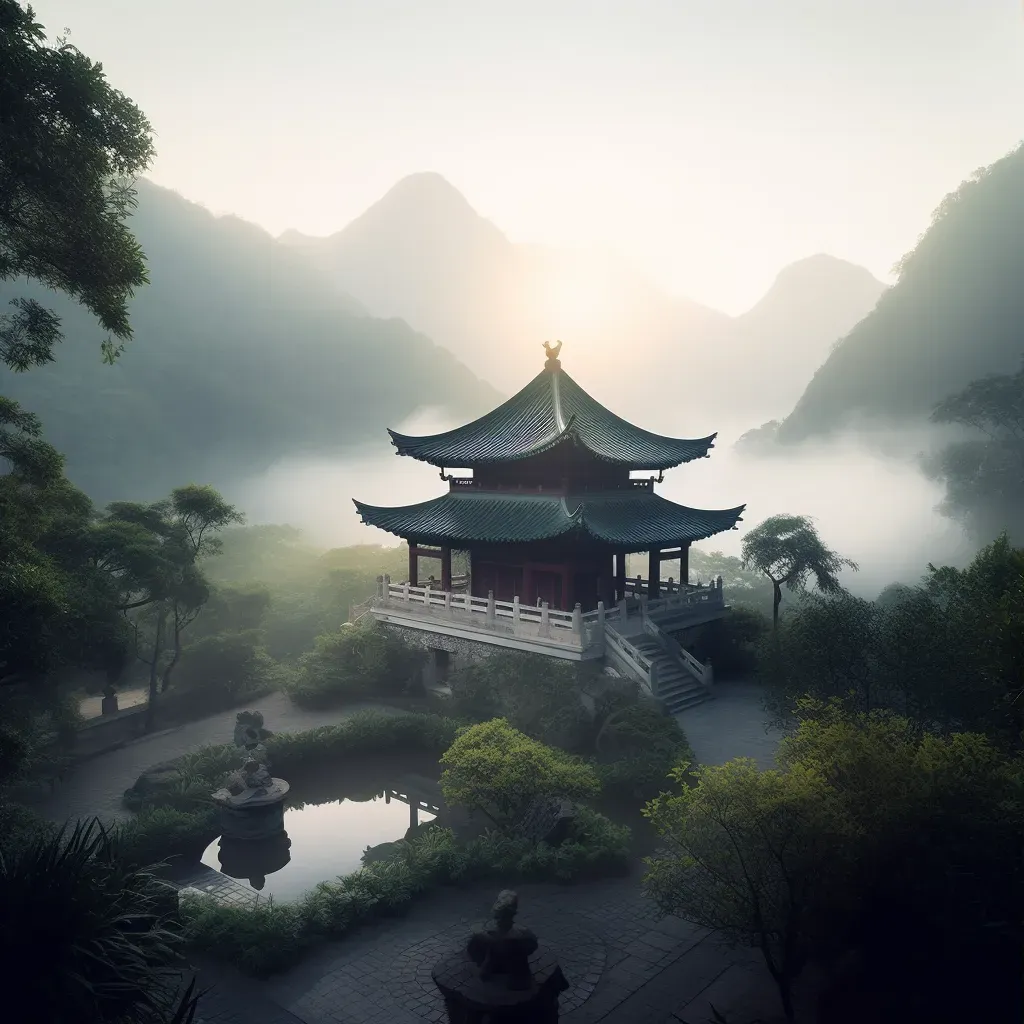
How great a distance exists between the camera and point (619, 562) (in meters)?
23.0

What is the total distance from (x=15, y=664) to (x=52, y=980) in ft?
16.1

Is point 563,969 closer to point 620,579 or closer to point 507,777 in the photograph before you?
point 507,777

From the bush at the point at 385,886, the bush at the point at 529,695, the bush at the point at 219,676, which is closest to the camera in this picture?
the bush at the point at 385,886

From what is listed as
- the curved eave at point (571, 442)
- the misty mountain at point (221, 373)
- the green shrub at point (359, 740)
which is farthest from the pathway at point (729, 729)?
the misty mountain at point (221, 373)

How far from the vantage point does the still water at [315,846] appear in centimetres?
1387

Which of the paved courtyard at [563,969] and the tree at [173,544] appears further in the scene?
the tree at [173,544]

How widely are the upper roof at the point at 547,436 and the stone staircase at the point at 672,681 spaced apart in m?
5.16

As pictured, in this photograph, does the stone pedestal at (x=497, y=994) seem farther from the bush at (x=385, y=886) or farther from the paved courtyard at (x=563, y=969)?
Result: the bush at (x=385, y=886)

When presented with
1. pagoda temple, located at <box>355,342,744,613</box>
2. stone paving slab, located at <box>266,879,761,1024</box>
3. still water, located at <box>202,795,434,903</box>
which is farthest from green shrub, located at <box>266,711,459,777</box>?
stone paving slab, located at <box>266,879,761,1024</box>

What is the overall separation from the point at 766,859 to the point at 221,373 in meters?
107

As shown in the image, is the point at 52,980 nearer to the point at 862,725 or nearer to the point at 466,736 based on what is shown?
the point at 466,736

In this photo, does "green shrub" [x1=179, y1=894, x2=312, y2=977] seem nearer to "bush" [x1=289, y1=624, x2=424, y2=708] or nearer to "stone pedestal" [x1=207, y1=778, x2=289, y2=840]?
"stone pedestal" [x1=207, y1=778, x2=289, y2=840]

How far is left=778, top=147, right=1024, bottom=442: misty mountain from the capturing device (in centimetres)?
6694

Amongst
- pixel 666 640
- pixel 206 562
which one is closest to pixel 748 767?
→ pixel 666 640
